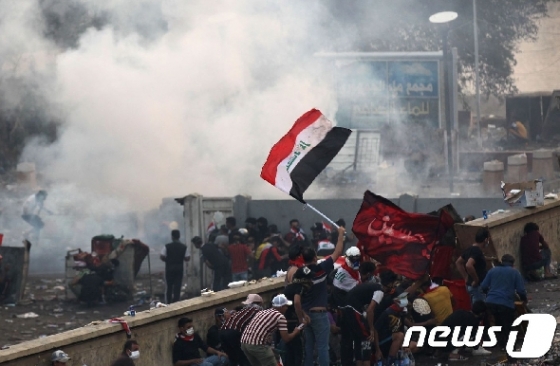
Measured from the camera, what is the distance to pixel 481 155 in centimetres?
2716

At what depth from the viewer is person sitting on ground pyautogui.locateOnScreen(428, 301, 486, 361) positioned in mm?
9688

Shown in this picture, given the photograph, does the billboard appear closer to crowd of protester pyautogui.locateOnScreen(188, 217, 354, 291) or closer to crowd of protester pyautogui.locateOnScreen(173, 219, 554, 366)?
crowd of protester pyautogui.locateOnScreen(188, 217, 354, 291)

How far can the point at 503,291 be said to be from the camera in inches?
387

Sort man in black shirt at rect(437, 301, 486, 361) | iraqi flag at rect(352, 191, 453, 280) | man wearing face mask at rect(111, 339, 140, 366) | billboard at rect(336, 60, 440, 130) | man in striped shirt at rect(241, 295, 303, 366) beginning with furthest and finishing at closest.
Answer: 1. billboard at rect(336, 60, 440, 130)
2. iraqi flag at rect(352, 191, 453, 280)
3. man in black shirt at rect(437, 301, 486, 361)
4. man in striped shirt at rect(241, 295, 303, 366)
5. man wearing face mask at rect(111, 339, 140, 366)

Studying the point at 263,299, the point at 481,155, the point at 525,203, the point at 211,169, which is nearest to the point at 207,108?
the point at 211,169

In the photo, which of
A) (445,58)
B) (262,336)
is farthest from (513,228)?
(445,58)

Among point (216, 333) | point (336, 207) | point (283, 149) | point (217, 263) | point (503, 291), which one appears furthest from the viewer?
point (336, 207)

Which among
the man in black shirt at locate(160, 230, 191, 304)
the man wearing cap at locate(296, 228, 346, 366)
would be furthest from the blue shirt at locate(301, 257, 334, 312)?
the man in black shirt at locate(160, 230, 191, 304)

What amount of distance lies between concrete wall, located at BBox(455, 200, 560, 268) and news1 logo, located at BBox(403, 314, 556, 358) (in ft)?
5.04

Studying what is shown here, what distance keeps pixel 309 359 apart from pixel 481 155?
18.3 meters

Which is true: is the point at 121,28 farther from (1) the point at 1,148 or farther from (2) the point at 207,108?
(1) the point at 1,148

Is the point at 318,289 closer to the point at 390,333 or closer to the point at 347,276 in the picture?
the point at 347,276

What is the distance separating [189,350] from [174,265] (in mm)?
6318

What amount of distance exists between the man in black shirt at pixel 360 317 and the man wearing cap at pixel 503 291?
37.5 inches
